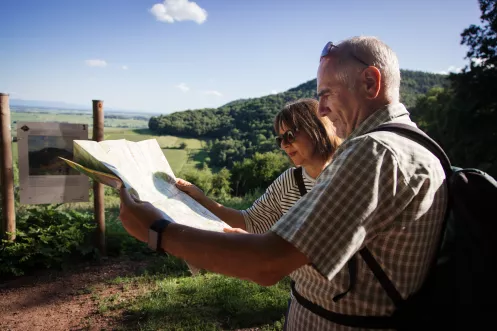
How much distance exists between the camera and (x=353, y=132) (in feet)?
3.69

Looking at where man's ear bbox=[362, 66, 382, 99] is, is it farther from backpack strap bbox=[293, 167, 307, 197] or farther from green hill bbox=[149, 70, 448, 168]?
green hill bbox=[149, 70, 448, 168]

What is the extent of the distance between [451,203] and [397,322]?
14.6 inches

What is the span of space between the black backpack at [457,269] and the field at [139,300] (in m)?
2.94

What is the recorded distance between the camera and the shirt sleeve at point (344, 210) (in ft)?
2.86

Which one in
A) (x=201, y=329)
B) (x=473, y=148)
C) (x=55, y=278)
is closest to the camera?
(x=201, y=329)

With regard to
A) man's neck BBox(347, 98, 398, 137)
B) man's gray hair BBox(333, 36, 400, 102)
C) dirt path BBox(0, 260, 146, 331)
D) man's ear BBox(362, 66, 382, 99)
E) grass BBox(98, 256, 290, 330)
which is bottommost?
dirt path BBox(0, 260, 146, 331)

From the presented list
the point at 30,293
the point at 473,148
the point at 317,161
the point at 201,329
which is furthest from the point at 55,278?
the point at 473,148

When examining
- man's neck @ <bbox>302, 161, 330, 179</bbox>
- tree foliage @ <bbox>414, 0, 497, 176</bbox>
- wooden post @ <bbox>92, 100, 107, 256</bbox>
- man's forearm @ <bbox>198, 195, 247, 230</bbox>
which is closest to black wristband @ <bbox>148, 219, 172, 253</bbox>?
man's forearm @ <bbox>198, 195, 247, 230</bbox>

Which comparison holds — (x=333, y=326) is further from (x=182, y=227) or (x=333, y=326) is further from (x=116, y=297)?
(x=116, y=297)

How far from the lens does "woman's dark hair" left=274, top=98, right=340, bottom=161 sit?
2311 mm

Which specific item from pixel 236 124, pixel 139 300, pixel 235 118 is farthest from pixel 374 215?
pixel 235 118

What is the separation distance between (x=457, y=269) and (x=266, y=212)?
1.35m

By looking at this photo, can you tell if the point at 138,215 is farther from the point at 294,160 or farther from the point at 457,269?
the point at 294,160

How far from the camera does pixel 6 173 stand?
5051mm
